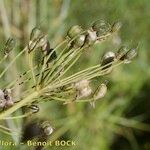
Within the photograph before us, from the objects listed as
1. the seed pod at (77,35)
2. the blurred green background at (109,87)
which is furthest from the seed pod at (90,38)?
the blurred green background at (109,87)

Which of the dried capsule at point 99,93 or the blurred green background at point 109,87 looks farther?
the blurred green background at point 109,87

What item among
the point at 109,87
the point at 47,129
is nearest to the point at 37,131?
the point at 47,129

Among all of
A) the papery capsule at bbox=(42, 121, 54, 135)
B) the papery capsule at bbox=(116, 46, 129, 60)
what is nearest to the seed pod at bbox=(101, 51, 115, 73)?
the papery capsule at bbox=(116, 46, 129, 60)

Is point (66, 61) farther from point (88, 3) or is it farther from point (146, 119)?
point (146, 119)

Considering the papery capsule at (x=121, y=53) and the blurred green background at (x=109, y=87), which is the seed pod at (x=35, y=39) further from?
the blurred green background at (x=109, y=87)

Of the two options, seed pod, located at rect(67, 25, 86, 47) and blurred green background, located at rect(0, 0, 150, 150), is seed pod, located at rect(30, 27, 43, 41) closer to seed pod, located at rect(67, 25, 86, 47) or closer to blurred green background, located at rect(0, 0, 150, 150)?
seed pod, located at rect(67, 25, 86, 47)

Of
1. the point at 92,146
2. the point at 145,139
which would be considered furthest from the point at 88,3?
the point at 145,139

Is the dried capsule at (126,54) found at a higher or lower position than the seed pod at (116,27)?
lower

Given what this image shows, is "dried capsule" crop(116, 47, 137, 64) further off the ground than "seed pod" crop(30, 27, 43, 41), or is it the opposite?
"seed pod" crop(30, 27, 43, 41)
